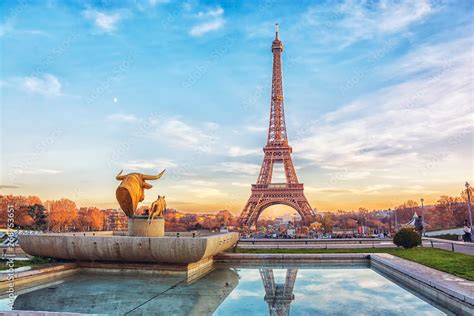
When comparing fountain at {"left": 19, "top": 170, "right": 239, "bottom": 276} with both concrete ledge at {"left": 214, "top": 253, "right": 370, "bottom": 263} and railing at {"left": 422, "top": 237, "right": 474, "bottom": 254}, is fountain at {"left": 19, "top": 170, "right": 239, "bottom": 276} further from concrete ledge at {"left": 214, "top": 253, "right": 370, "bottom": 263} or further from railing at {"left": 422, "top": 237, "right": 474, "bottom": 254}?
railing at {"left": 422, "top": 237, "right": 474, "bottom": 254}

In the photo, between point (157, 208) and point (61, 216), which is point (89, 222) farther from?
point (157, 208)

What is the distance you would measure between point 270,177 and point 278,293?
4260 centimetres

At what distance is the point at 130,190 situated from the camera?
14945 mm

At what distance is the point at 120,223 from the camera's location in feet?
368

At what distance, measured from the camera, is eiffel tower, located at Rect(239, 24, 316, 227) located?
48.8 metres

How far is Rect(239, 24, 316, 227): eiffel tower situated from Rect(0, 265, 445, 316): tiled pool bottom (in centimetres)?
3556

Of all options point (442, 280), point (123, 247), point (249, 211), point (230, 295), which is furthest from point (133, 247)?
point (249, 211)

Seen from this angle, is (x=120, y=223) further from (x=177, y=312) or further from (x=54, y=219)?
(x=177, y=312)

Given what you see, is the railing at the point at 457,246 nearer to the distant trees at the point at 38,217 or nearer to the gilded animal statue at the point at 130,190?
the gilded animal statue at the point at 130,190

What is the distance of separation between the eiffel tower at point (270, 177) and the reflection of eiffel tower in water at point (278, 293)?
3463 cm

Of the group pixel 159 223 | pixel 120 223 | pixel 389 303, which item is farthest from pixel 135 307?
pixel 120 223

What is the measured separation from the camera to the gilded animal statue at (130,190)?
1495cm

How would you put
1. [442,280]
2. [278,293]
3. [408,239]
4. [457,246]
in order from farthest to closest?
[457,246], [408,239], [278,293], [442,280]

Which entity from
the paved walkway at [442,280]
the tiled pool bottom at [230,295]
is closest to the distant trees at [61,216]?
the tiled pool bottom at [230,295]
